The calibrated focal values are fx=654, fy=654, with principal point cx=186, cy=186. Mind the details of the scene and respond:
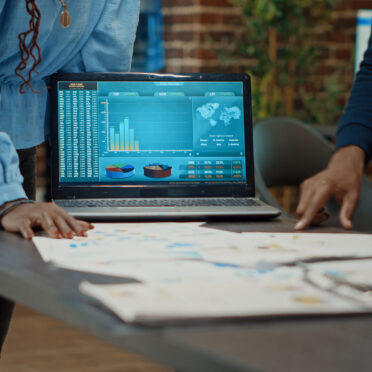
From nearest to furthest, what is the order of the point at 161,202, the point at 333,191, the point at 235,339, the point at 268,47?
the point at 235,339 → the point at 333,191 → the point at 161,202 → the point at 268,47

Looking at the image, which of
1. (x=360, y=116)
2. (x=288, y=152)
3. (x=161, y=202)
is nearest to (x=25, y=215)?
(x=161, y=202)

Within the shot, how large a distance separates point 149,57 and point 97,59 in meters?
2.57

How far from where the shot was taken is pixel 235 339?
606 mm

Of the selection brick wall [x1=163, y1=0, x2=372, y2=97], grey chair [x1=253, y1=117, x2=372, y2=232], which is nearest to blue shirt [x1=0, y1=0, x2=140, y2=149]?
grey chair [x1=253, y1=117, x2=372, y2=232]

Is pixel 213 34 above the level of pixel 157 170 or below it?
above

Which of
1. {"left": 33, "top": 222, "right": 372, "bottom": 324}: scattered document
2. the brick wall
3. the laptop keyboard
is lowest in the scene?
{"left": 33, "top": 222, "right": 372, "bottom": 324}: scattered document

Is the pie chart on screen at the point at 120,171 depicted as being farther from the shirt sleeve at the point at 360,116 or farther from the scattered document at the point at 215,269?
the shirt sleeve at the point at 360,116

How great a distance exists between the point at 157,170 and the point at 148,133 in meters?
0.09

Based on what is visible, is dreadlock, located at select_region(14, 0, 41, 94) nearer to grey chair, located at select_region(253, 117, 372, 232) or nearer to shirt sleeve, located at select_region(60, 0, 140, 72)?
shirt sleeve, located at select_region(60, 0, 140, 72)

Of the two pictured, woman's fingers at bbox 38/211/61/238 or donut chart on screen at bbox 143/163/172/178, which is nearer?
woman's fingers at bbox 38/211/61/238

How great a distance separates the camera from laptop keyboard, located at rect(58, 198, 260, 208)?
1376 millimetres

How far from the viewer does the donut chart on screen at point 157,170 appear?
1.47 meters

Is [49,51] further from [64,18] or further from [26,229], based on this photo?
[26,229]

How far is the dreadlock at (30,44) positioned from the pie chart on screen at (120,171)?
0.24 metres
